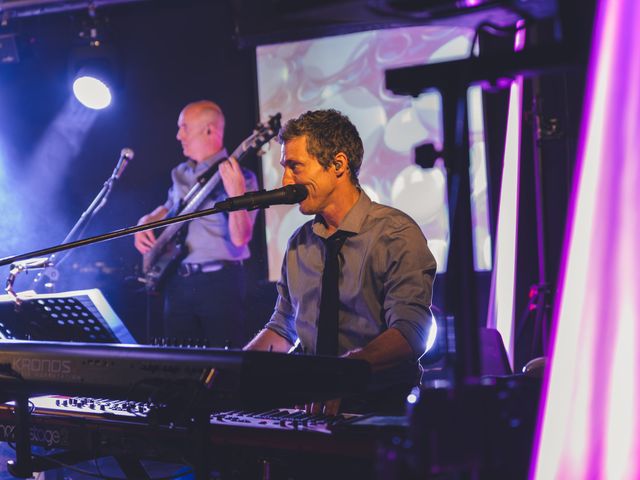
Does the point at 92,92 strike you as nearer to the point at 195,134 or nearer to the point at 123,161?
the point at 123,161

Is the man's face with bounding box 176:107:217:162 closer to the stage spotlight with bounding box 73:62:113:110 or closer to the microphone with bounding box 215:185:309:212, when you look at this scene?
the stage spotlight with bounding box 73:62:113:110

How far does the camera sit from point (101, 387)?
214 centimetres

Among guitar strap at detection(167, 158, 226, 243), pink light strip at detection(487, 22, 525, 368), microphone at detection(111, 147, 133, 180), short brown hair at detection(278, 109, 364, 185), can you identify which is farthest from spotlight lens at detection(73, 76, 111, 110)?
short brown hair at detection(278, 109, 364, 185)

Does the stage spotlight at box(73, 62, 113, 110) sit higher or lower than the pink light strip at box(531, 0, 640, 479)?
higher

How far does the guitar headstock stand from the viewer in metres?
5.59

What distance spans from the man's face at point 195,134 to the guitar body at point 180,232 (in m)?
0.23

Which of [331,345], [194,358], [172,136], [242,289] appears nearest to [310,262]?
[331,345]

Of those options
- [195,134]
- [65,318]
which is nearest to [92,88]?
[195,134]

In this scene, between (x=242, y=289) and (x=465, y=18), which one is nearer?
(x=465, y=18)

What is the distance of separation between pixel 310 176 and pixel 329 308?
495 millimetres

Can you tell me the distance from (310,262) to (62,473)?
4.16 ft

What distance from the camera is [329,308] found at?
2.86 metres

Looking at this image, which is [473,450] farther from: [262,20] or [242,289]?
[242,289]

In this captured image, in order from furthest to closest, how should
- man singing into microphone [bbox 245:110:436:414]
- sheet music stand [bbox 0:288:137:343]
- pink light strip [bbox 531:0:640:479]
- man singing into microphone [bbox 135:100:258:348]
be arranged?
1. man singing into microphone [bbox 135:100:258:348]
2. man singing into microphone [bbox 245:110:436:414]
3. sheet music stand [bbox 0:288:137:343]
4. pink light strip [bbox 531:0:640:479]
